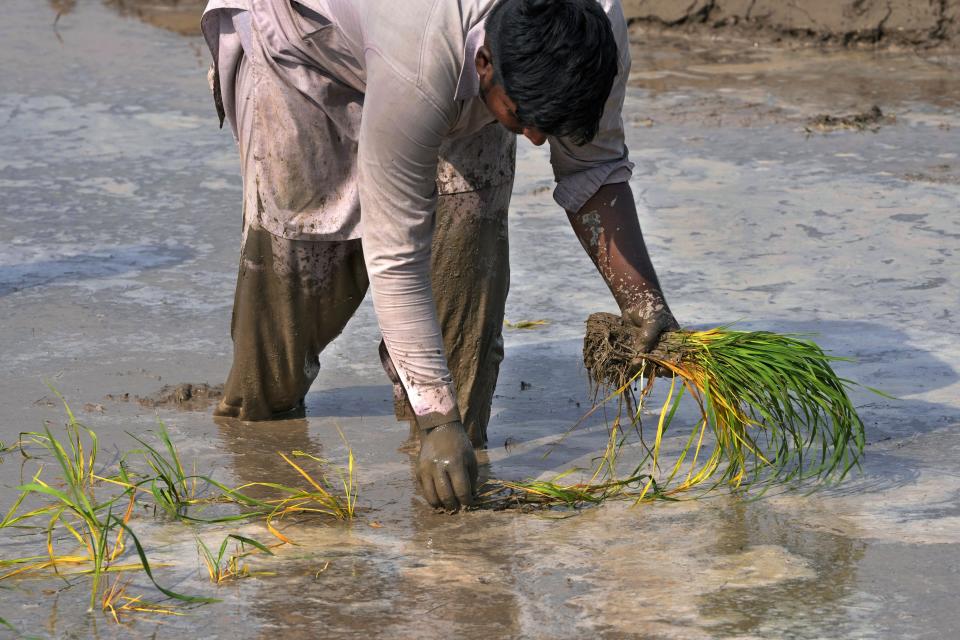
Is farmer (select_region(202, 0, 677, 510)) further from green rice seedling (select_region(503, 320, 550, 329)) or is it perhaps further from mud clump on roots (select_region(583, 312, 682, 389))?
green rice seedling (select_region(503, 320, 550, 329))

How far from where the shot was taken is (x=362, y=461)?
3814 millimetres

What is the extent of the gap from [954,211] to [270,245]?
3480 mm

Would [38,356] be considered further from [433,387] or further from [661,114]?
[661,114]

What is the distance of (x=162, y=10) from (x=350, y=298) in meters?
7.78

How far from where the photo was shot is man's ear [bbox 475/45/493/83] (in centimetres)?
276

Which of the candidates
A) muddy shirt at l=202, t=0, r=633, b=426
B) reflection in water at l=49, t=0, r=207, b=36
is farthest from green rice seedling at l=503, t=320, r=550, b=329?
reflection in water at l=49, t=0, r=207, b=36

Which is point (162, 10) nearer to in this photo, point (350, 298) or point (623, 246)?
point (350, 298)

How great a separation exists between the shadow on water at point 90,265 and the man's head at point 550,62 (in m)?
3.07

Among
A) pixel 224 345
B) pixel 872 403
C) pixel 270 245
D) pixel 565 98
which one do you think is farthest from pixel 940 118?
pixel 565 98

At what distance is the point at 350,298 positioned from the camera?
3.84 metres

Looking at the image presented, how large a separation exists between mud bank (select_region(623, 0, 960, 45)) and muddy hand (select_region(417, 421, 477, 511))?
23.1 ft

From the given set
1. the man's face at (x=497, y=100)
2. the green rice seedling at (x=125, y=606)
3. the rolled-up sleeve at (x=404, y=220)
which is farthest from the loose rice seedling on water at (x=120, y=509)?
the man's face at (x=497, y=100)

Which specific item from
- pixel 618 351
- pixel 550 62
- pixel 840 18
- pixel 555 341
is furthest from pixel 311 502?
pixel 840 18

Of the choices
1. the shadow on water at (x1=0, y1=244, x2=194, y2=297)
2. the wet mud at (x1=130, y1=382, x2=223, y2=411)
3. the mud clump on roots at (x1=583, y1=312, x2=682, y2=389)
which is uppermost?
the mud clump on roots at (x1=583, y1=312, x2=682, y2=389)
